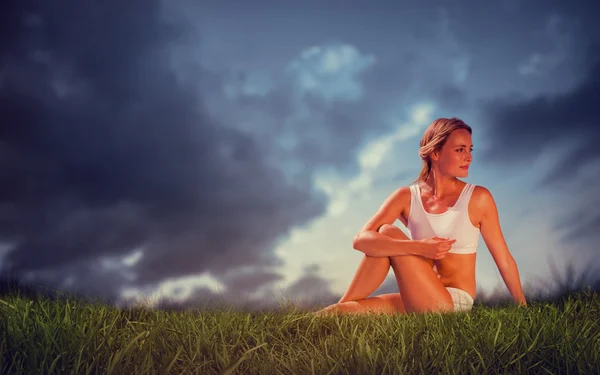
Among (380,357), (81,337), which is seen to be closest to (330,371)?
(380,357)

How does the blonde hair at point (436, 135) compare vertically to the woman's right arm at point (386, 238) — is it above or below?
above

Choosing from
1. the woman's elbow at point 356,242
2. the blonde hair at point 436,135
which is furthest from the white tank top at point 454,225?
the woman's elbow at point 356,242

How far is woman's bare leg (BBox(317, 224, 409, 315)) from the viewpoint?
17.1 feet

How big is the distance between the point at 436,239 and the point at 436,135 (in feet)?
3.42

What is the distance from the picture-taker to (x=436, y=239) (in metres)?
5.08

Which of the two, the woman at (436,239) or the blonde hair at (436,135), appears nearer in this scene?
the woman at (436,239)

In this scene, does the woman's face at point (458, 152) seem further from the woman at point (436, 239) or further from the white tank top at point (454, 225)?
the white tank top at point (454, 225)

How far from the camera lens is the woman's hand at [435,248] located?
500cm

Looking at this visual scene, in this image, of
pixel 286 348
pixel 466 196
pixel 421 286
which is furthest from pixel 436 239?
pixel 286 348

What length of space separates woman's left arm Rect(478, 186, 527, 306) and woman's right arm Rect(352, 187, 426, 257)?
2.57 feet

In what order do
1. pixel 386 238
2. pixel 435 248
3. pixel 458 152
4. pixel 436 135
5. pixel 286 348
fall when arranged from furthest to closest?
pixel 436 135, pixel 458 152, pixel 386 238, pixel 435 248, pixel 286 348

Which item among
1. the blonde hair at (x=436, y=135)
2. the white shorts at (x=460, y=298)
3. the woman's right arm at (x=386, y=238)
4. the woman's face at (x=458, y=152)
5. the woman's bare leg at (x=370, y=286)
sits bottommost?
the white shorts at (x=460, y=298)

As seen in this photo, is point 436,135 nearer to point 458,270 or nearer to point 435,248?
point 435,248

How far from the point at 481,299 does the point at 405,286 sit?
160cm
